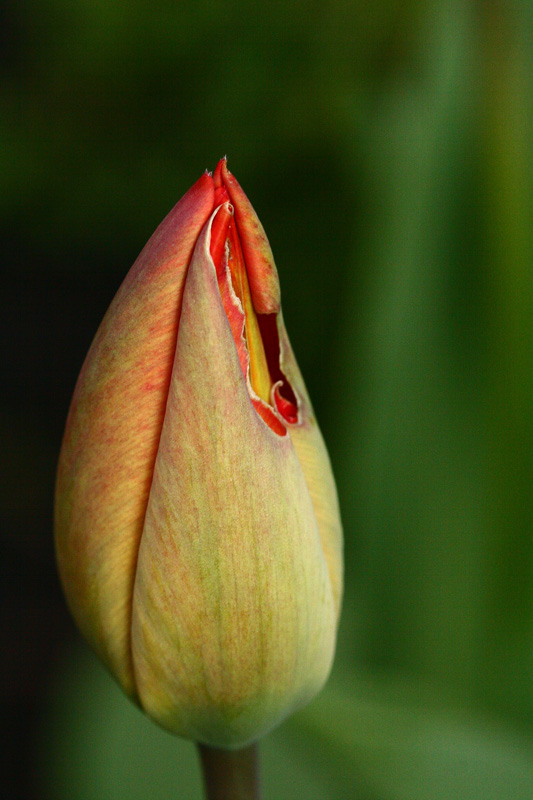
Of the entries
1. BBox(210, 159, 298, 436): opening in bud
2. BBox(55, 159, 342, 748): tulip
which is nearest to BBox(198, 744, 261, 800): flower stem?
BBox(55, 159, 342, 748): tulip

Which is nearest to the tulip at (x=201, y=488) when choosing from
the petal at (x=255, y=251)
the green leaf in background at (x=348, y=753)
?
the petal at (x=255, y=251)

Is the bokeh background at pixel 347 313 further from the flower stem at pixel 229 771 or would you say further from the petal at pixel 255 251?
the petal at pixel 255 251

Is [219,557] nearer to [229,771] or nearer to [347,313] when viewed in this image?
[229,771]

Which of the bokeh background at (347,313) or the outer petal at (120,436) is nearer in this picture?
the outer petal at (120,436)

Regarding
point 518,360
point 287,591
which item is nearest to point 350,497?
point 518,360

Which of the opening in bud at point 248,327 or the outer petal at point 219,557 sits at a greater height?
the opening in bud at point 248,327

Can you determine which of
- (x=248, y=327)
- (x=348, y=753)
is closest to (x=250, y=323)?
(x=248, y=327)

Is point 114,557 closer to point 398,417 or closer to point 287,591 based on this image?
point 287,591

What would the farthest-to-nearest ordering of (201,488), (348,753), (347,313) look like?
(347,313) → (348,753) → (201,488)
